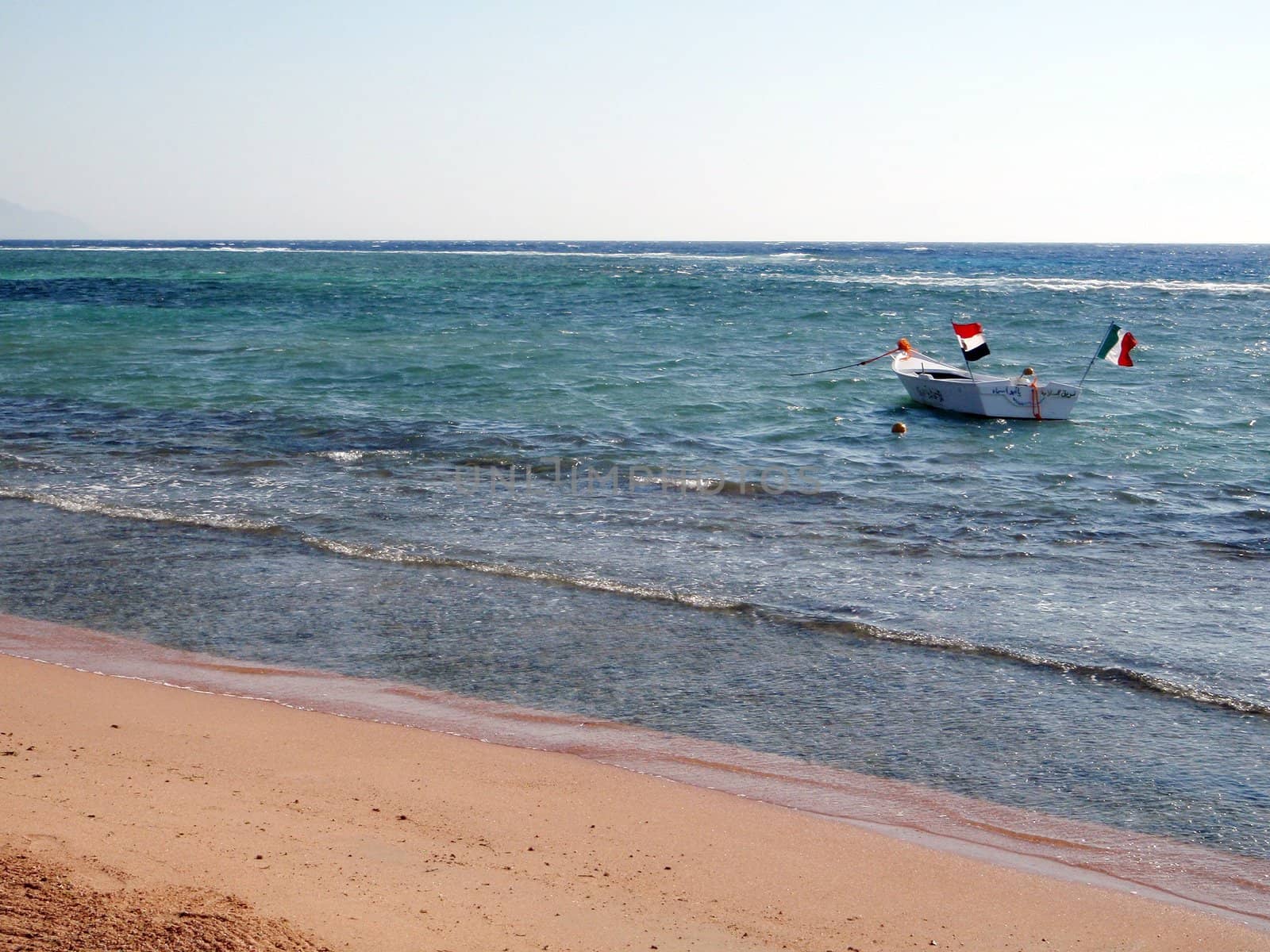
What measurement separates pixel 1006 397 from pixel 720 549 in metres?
12.6

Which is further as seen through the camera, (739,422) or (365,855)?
(739,422)

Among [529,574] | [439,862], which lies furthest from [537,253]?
[439,862]

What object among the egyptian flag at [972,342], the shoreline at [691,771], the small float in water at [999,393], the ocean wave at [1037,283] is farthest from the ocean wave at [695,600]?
the ocean wave at [1037,283]

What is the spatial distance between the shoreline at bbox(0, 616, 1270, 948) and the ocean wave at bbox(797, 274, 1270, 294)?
65789 millimetres

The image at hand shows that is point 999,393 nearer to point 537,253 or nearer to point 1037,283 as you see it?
point 1037,283

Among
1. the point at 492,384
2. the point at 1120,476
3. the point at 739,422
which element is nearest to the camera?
the point at 1120,476

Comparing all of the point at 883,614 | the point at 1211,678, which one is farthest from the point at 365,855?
the point at 1211,678

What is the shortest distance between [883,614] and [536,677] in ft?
11.8

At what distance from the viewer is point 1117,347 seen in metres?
22.5

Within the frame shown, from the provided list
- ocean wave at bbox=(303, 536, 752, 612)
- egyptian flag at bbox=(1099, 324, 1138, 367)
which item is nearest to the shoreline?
ocean wave at bbox=(303, 536, 752, 612)

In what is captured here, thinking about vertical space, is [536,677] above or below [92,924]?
below

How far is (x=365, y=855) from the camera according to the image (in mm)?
5840

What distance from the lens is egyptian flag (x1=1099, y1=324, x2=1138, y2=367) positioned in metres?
22.0

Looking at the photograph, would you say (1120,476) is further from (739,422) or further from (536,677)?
(536,677)
